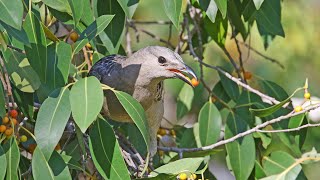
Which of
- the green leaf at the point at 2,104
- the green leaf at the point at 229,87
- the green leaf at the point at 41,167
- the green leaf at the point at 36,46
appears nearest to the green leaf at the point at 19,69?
the green leaf at the point at 36,46

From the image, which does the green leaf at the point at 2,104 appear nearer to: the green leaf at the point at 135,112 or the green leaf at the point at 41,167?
the green leaf at the point at 41,167

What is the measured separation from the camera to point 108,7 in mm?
3283

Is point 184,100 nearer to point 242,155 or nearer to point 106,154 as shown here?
point 242,155

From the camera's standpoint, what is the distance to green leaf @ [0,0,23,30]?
2572 mm

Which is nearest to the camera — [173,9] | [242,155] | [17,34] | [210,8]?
[17,34]

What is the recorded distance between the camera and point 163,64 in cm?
345

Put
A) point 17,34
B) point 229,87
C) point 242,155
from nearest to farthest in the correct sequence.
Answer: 1. point 17,34
2. point 242,155
3. point 229,87

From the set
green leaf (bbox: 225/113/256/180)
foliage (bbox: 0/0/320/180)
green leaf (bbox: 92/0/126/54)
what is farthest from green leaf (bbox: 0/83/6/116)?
green leaf (bbox: 225/113/256/180)

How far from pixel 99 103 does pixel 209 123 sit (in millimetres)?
1348

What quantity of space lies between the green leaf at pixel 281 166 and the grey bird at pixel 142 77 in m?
0.59

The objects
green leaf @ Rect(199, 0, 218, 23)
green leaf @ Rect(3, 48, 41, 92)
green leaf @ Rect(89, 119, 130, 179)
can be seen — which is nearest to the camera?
green leaf @ Rect(89, 119, 130, 179)

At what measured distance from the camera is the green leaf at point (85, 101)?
8.37ft

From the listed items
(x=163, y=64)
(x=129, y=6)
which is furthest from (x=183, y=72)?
(x=129, y=6)

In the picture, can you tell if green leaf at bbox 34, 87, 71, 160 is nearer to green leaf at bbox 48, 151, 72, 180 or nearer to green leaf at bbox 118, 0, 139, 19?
green leaf at bbox 48, 151, 72, 180
